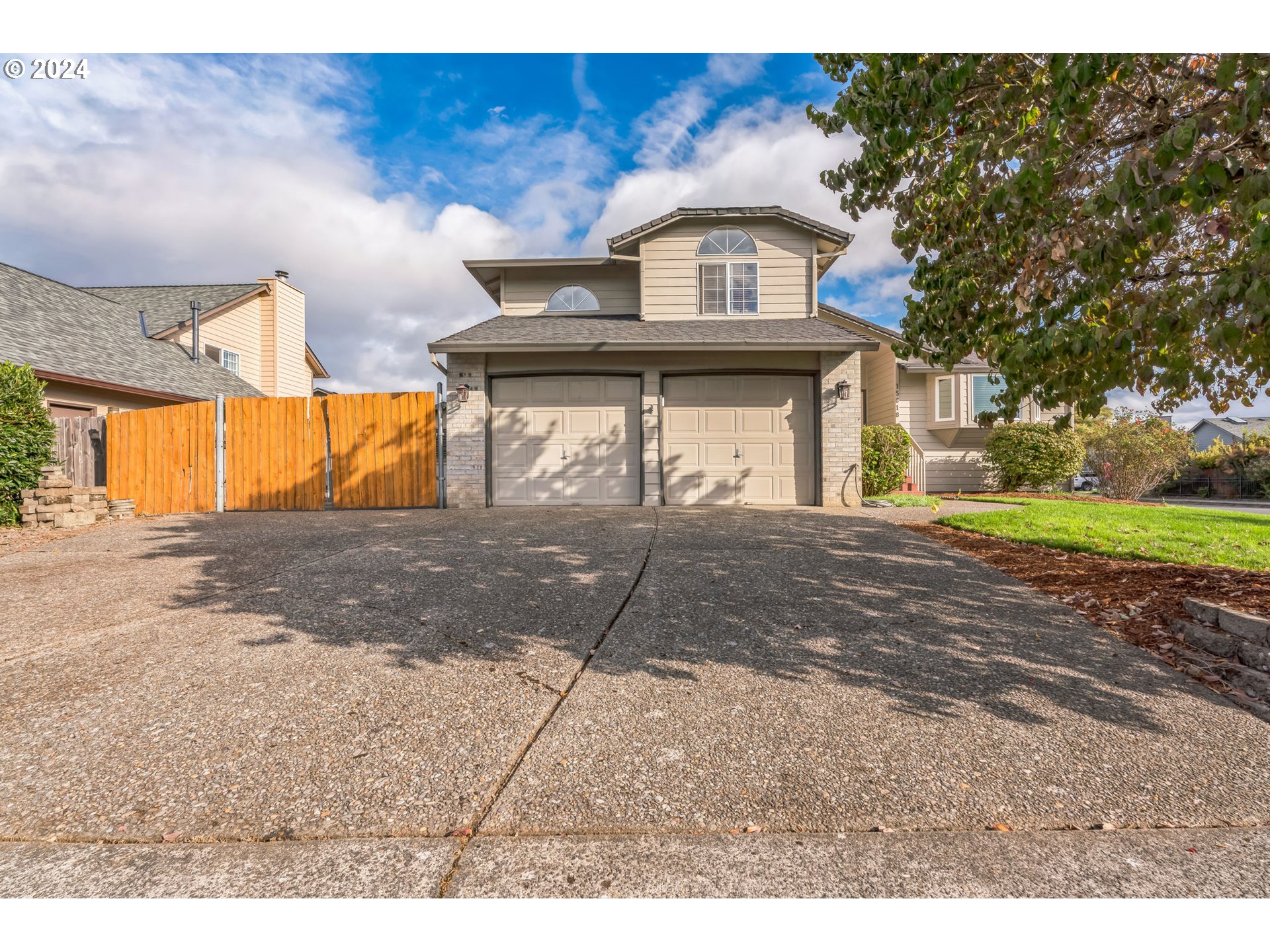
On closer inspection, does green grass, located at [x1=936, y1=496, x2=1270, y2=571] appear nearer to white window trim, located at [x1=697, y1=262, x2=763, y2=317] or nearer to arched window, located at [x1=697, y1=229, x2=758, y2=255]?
white window trim, located at [x1=697, y1=262, x2=763, y2=317]

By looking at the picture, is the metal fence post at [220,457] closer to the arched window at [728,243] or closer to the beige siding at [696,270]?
the beige siding at [696,270]

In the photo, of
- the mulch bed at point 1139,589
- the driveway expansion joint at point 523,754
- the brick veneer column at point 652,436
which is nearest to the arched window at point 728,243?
the brick veneer column at point 652,436

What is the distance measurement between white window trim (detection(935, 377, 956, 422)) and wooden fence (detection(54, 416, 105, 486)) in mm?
18571

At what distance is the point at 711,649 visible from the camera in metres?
3.54

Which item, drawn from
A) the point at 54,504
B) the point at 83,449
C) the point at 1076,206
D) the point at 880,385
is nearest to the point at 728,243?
the point at 1076,206

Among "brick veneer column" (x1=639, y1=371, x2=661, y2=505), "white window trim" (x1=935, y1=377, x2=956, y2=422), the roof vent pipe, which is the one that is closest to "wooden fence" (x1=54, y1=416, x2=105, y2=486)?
the roof vent pipe

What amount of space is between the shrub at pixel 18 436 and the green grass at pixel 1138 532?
1365cm

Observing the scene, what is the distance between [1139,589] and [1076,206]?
3.10m

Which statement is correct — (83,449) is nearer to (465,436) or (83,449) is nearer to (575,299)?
(465,436)

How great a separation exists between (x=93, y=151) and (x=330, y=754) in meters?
7.70

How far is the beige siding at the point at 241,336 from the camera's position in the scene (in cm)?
1716

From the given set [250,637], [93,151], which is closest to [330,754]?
[250,637]

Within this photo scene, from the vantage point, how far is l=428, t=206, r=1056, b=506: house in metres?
10.1
